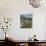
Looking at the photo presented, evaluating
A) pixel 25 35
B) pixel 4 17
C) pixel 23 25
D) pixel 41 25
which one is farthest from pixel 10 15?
pixel 41 25

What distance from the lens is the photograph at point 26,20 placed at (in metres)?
4.43

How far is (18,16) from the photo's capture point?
4422mm

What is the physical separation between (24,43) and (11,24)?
946 millimetres

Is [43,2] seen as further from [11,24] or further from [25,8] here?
[11,24]

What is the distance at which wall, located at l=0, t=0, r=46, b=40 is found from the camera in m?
4.36

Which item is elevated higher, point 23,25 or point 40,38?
point 23,25

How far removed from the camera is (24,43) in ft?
12.3

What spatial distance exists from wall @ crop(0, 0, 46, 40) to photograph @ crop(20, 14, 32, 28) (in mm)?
136

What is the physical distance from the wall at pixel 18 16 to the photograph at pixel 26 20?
136mm

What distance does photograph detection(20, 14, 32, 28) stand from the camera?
4.43 m

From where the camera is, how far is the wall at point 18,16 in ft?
14.3

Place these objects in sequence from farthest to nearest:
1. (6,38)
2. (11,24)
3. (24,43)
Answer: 1. (11,24)
2. (6,38)
3. (24,43)

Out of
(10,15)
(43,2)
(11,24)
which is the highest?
(43,2)

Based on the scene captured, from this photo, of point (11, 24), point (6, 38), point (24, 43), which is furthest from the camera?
point (11, 24)
